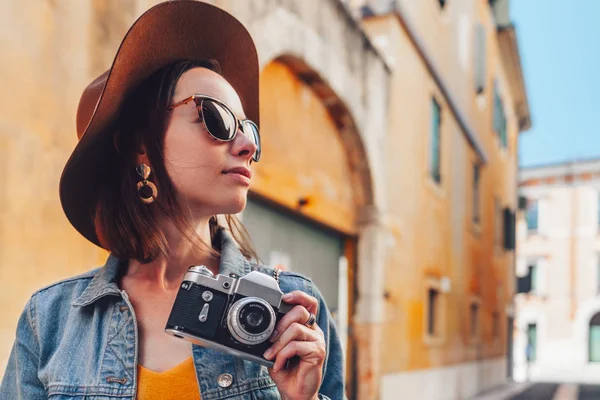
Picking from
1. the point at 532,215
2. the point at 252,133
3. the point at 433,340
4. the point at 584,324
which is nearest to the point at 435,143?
the point at 433,340

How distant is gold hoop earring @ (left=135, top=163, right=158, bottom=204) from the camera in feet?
5.00

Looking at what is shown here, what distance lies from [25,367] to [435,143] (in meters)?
8.90

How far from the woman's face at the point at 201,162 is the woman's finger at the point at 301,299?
263 millimetres

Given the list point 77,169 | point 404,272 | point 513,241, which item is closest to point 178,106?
point 77,169

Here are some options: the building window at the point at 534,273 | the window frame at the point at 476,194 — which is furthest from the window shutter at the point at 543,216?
the window frame at the point at 476,194

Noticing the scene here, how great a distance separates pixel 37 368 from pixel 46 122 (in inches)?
60.7

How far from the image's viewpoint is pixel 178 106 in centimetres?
150

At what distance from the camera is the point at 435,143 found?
988 centimetres

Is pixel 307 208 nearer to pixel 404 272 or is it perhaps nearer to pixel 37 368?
pixel 404 272

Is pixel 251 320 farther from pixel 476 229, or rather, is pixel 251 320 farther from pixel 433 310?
pixel 476 229

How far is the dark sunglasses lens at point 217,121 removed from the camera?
1469mm

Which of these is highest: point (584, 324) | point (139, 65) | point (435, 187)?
point (435, 187)

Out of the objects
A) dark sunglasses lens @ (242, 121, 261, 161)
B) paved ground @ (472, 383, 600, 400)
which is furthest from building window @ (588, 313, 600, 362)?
dark sunglasses lens @ (242, 121, 261, 161)

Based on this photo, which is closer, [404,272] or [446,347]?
[404,272]
